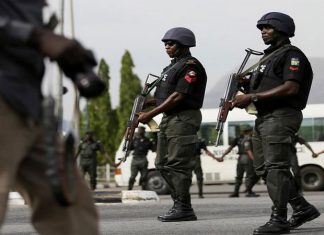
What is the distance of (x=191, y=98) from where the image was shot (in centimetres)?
886

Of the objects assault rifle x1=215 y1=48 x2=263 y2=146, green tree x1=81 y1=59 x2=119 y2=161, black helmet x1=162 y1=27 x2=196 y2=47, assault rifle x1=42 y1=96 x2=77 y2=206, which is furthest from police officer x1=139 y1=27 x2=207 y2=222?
green tree x1=81 y1=59 x2=119 y2=161

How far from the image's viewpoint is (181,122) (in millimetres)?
8875

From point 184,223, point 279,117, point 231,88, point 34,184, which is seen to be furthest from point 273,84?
point 34,184

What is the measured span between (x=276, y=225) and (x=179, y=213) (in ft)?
5.25

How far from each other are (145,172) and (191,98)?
13.1 m

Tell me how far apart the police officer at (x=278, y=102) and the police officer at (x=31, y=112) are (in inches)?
149

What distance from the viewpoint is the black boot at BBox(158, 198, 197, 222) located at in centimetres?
890

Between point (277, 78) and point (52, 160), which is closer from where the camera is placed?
point (52, 160)

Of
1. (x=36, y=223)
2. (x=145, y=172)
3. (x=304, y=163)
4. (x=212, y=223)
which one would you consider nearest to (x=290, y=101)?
(x=212, y=223)

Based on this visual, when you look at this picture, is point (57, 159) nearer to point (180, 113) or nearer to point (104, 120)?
point (180, 113)

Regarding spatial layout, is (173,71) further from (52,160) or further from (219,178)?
(219,178)

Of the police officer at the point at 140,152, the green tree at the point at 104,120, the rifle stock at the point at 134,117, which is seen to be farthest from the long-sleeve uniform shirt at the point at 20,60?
the green tree at the point at 104,120

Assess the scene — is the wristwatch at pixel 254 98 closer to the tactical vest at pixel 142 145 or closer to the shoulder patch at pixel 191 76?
the shoulder patch at pixel 191 76

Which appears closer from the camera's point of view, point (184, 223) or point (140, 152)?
point (184, 223)
